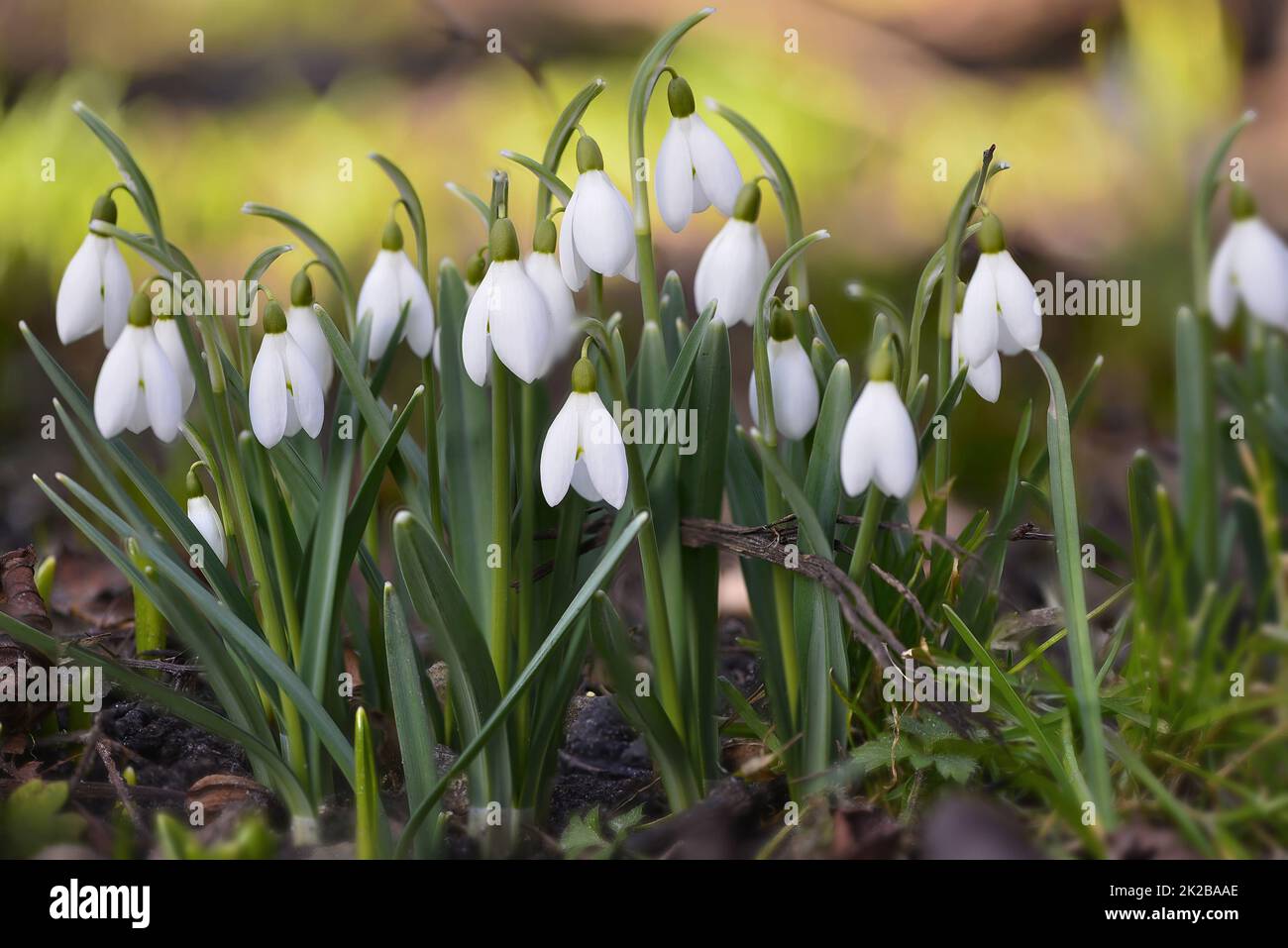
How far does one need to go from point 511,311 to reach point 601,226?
108 millimetres

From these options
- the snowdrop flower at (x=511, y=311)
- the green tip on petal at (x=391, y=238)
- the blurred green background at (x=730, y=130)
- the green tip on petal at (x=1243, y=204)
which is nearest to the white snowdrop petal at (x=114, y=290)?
the green tip on petal at (x=391, y=238)

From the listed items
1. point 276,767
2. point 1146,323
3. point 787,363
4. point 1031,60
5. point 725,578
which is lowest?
point 276,767

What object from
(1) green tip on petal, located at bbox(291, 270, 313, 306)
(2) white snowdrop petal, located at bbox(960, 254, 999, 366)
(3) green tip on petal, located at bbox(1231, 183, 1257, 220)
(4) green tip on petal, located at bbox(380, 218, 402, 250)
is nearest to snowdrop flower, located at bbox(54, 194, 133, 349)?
(1) green tip on petal, located at bbox(291, 270, 313, 306)

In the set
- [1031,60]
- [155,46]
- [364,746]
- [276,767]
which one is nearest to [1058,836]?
[364,746]

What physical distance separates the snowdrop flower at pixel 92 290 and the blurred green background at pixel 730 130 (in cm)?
108

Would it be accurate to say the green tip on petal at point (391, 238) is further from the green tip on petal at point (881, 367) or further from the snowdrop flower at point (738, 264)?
the green tip on petal at point (881, 367)

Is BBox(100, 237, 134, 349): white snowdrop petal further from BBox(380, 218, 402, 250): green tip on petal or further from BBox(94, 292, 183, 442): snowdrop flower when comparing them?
BBox(380, 218, 402, 250): green tip on petal

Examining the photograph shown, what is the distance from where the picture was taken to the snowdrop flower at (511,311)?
812 millimetres

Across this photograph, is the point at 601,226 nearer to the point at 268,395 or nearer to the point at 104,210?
the point at 268,395

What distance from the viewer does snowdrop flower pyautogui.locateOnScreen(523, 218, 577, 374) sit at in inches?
34.9

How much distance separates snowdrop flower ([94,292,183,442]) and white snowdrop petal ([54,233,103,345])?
70mm
